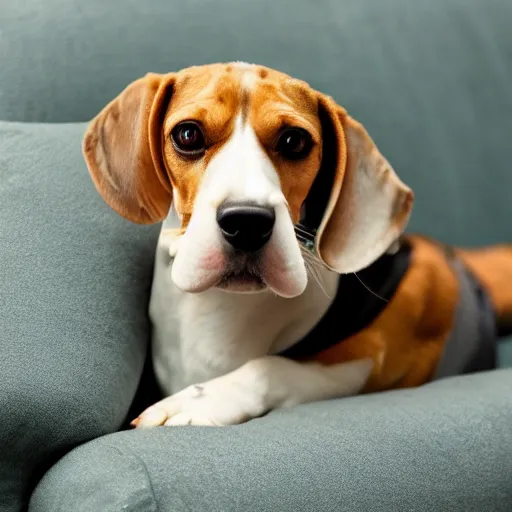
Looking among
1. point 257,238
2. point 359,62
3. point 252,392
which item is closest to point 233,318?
point 252,392

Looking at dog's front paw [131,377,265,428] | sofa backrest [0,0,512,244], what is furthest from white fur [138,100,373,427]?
sofa backrest [0,0,512,244]

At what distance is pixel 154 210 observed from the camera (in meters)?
1.09

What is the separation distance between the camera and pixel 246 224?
2.89 ft

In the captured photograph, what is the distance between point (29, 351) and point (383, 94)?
1087 mm

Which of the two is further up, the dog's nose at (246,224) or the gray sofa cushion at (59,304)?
the dog's nose at (246,224)

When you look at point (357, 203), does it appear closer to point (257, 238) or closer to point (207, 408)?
point (257, 238)

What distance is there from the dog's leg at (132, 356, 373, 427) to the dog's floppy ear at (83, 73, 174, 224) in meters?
0.27

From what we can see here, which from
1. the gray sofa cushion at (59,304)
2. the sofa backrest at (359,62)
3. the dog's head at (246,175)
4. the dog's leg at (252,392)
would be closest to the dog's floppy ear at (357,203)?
the dog's head at (246,175)

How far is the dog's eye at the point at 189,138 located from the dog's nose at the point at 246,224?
15 cm

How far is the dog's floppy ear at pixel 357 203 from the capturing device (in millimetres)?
1078

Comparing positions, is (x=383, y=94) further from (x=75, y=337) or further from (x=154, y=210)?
(x=75, y=337)

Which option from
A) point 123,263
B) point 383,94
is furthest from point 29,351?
point 383,94

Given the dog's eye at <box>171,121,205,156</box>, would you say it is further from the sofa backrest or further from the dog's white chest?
the sofa backrest

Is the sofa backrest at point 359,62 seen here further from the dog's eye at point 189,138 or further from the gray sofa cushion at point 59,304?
the dog's eye at point 189,138
